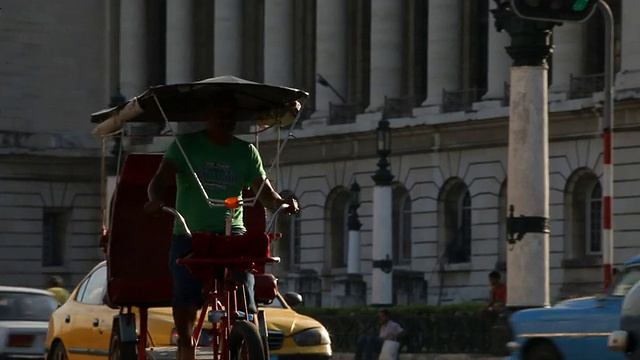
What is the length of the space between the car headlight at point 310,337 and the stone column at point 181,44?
4990 centimetres

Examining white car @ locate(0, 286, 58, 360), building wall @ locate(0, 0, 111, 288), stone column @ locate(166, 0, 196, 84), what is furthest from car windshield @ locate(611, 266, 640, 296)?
building wall @ locate(0, 0, 111, 288)

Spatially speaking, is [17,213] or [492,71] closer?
[492,71]

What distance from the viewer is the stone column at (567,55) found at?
184 feet

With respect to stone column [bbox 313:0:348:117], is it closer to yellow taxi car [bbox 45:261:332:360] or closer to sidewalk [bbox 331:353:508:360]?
sidewalk [bbox 331:353:508:360]

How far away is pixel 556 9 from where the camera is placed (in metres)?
20.3

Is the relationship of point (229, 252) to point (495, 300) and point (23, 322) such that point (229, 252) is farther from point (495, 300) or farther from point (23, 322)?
point (495, 300)

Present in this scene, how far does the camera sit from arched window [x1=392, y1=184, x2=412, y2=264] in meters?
62.2

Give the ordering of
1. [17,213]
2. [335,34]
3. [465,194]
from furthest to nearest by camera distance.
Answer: [17,213] → [335,34] → [465,194]

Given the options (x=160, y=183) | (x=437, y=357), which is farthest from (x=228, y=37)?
(x=160, y=183)

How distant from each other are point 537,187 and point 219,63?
46.0 m

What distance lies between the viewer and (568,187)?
55594 mm

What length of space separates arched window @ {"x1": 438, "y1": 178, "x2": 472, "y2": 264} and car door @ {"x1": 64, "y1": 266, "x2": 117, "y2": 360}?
3744 centimetres

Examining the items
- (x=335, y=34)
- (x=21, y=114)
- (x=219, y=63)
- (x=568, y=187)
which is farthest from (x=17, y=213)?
(x=568, y=187)

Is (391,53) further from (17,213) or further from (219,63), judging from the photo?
(17,213)
